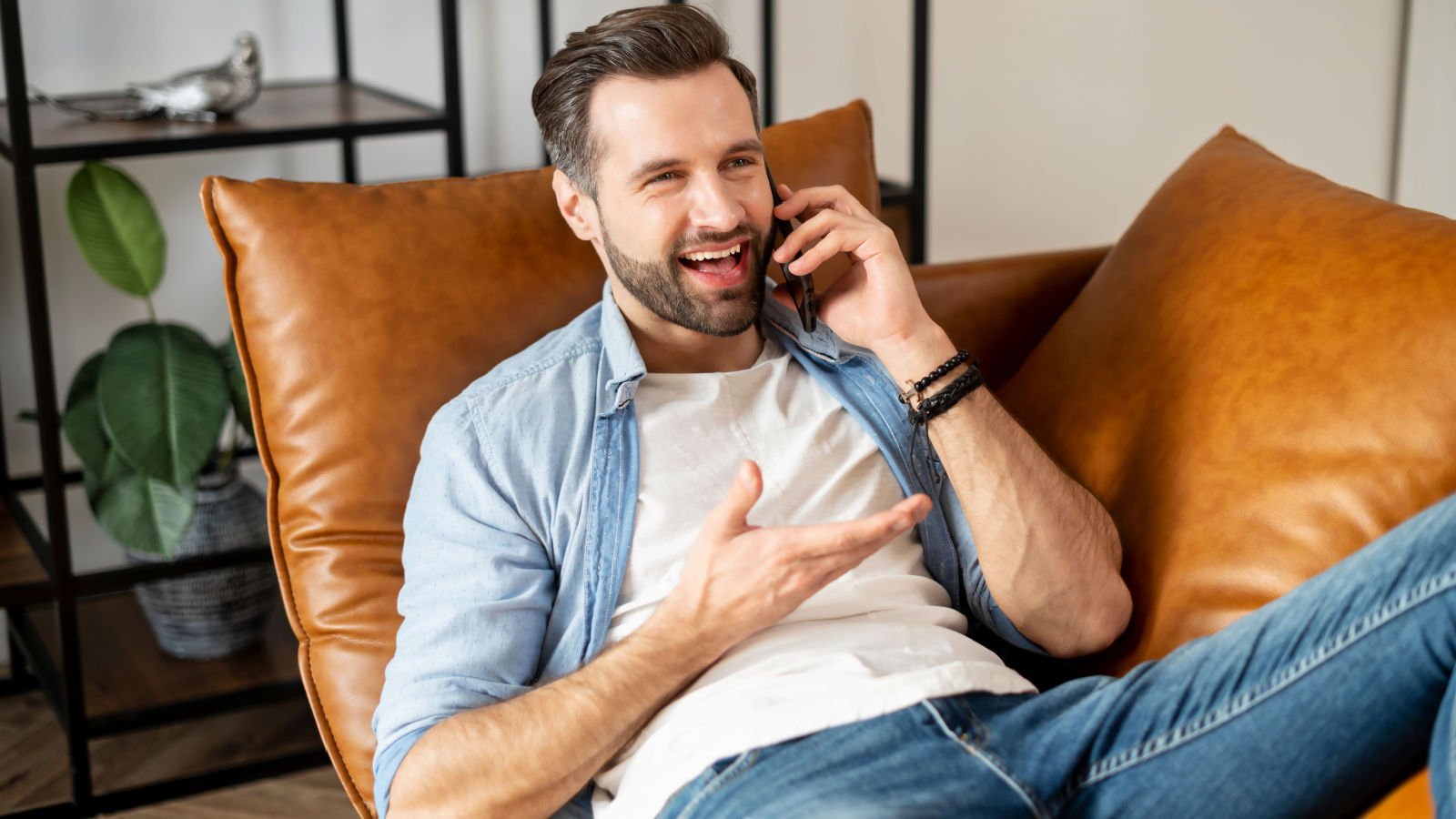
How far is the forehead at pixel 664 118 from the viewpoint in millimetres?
1438

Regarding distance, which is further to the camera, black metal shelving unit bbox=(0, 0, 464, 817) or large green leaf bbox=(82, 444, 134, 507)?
large green leaf bbox=(82, 444, 134, 507)

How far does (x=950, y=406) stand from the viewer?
56.1 inches

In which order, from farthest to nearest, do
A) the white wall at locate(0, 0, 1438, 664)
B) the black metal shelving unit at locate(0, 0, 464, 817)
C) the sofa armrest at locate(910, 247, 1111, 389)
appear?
1. the white wall at locate(0, 0, 1438, 664)
2. the black metal shelving unit at locate(0, 0, 464, 817)
3. the sofa armrest at locate(910, 247, 1111, 389)

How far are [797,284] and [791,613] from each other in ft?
1.29

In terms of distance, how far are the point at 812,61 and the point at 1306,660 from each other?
216cm

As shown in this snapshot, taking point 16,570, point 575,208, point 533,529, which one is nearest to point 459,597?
point 533,529

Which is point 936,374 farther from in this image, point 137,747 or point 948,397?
point 137,747

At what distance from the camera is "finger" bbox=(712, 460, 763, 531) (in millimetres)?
1177

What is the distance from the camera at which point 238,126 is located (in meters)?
2.08

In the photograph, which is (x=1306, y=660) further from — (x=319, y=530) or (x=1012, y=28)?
(x=1012, y=28)

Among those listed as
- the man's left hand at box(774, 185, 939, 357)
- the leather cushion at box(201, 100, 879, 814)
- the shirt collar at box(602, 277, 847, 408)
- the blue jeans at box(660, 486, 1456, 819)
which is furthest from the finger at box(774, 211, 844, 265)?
the blue jeans at box(660, 486, 1456, 819)

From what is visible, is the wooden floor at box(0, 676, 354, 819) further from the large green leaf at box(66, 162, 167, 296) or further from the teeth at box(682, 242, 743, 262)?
the teeth at box(682, 242, 743, 262)

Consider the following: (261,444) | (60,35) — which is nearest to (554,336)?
(261,444)

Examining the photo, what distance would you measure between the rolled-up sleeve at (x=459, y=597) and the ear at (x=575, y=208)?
0.26 m
